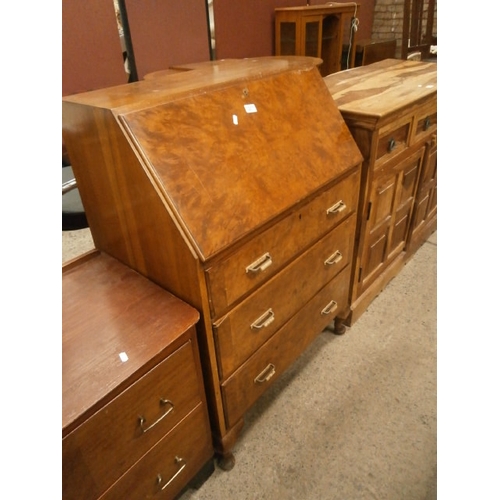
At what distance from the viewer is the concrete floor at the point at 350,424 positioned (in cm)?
127

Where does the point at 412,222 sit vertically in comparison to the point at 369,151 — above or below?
below

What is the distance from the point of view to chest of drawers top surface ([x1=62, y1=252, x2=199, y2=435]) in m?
0.80

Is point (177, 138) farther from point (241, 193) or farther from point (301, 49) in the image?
point (301, 49)

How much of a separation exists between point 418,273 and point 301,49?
7.54 feet

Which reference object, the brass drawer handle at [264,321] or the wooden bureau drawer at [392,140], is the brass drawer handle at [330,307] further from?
the wooden bureau drawer at [392,140]

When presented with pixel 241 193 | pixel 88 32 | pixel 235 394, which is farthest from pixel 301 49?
pixel 235 394

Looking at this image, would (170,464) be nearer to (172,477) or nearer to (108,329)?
(172,477)

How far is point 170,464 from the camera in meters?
1.07

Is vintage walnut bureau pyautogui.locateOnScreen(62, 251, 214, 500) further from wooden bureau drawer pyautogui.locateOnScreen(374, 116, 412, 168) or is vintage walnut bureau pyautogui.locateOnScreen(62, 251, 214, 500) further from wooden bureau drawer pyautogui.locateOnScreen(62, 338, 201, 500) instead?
wooden bureau drawer pyautogui.locateOnScreen(374, 116, 412, 168)

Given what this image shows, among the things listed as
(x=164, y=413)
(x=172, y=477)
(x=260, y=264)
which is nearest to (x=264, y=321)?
(x=260, y=264)

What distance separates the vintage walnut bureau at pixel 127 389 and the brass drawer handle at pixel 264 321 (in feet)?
0.72

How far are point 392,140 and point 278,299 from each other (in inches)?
32.6

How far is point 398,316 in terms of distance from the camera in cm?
194

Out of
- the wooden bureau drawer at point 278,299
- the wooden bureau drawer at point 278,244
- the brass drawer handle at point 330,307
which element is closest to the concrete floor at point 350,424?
the brass drawer handle at point 330,307
